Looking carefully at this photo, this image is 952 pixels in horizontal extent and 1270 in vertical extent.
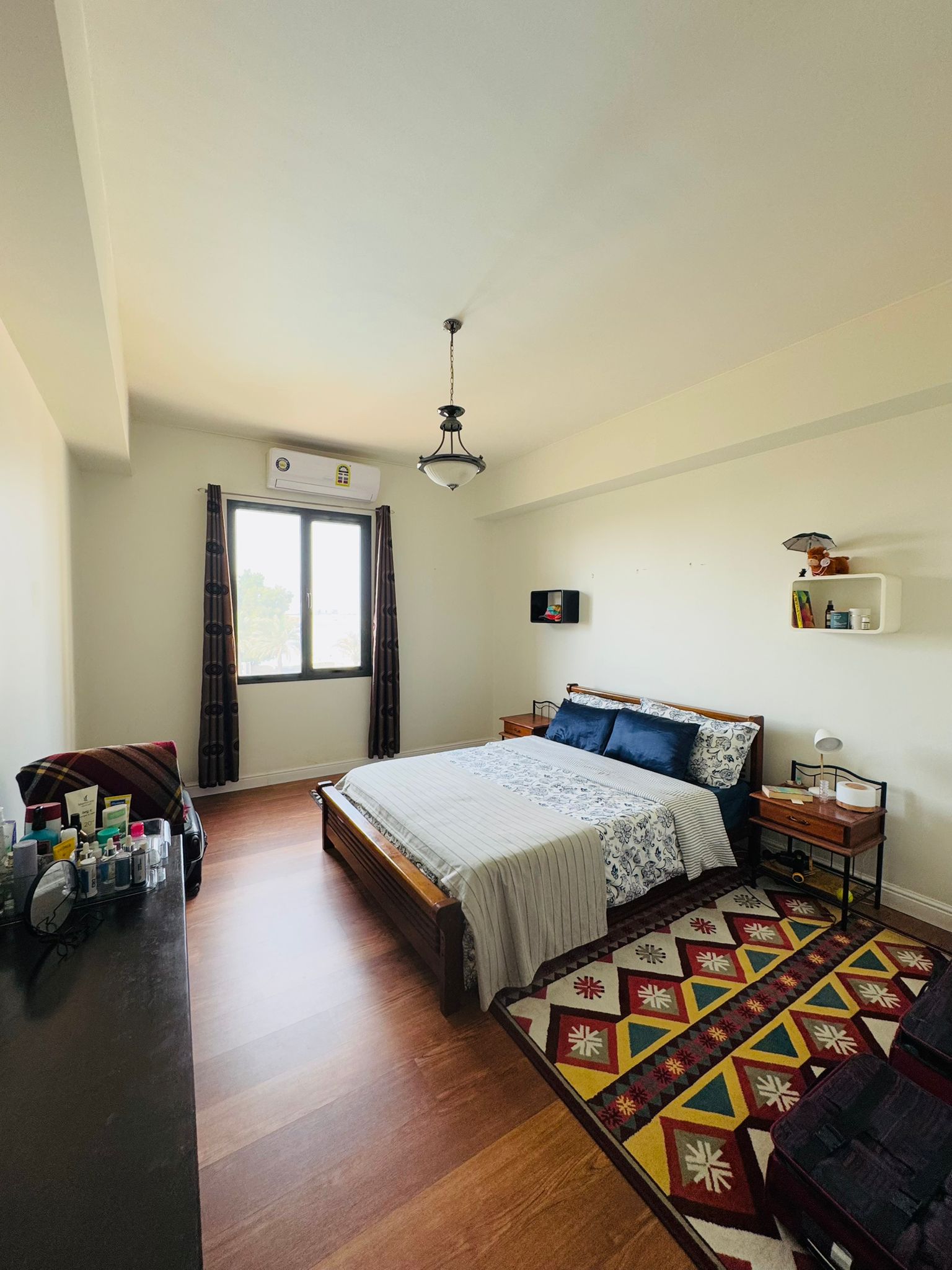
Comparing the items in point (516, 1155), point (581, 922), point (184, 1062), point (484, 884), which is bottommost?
point (516, 1155)

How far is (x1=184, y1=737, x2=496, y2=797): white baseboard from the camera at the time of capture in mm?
4270

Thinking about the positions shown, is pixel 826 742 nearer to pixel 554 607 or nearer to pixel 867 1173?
pixel 867 1173

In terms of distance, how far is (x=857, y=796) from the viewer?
2607 mm

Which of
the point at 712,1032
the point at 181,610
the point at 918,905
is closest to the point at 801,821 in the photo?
the point at 918,905

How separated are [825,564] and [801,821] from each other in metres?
1.36

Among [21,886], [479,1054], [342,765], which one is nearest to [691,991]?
[479,1054]

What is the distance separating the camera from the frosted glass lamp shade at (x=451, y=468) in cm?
267

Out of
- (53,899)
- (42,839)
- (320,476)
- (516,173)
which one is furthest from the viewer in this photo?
(320,476)

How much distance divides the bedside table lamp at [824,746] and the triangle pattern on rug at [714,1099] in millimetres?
1600

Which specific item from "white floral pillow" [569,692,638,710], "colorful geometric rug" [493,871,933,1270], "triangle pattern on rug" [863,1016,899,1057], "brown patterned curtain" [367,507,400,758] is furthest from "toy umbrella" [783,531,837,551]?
"brown patterned curtain" [367,507,400,758]

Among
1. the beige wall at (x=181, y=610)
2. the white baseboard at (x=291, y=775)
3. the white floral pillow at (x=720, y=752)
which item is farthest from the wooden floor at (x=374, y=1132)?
the beige wall at (x=181, y=610)

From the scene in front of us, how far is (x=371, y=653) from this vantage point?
4.96 metres

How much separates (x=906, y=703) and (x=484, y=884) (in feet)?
7.66

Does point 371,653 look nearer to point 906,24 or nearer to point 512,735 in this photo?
point 512,735
